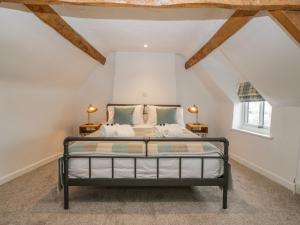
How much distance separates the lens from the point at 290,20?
1853mm

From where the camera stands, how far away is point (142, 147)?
2375 mm

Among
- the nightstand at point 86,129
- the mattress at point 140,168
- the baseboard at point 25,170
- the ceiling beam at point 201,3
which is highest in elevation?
the ceiling beam at point 201,3

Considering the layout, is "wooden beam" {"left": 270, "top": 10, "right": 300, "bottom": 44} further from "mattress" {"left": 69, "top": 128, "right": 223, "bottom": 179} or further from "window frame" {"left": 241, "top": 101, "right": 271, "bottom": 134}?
"window frame" {"left": 241, "top": 101, "right": 271, "bottom": 134}

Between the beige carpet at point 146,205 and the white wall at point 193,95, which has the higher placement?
the white wall at point 193,95

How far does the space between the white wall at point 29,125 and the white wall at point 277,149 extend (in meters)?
3.43

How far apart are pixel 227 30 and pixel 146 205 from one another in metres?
2.27

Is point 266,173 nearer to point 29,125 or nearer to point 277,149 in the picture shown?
point 277,149

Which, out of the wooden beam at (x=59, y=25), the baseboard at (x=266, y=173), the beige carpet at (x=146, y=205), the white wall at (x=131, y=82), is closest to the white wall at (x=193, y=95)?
the white wall at (x=131, y=82)

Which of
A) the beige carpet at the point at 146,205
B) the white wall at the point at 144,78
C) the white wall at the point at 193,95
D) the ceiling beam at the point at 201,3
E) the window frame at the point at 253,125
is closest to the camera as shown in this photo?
the ceiling beam at the point at 201,3

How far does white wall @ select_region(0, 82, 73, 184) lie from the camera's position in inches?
114

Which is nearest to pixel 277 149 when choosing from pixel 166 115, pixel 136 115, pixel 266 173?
pixel 266 173

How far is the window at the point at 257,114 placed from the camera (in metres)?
3.64

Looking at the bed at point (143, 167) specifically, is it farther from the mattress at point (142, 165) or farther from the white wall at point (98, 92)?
the white wall at point (98, 92)

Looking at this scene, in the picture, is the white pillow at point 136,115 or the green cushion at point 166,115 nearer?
the green cushion at point 166,115
